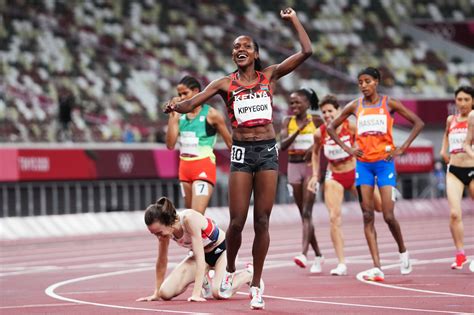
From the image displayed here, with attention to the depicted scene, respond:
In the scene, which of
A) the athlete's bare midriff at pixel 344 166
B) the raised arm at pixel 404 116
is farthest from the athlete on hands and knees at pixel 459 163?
the athlete's bare midriff at pixel 344 166

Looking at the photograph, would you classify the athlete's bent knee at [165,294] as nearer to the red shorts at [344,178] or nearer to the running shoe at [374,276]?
the running shoe at [374,276]

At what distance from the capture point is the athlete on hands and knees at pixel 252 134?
34.1ft

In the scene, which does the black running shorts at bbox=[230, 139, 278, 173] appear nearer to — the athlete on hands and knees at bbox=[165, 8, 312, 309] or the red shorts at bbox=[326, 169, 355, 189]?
the athlete on hands and knees at bbox=[165, 8, 312, 309]

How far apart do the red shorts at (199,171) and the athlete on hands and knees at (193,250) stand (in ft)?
6.75

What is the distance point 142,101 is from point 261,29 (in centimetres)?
900

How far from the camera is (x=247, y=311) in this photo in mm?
10039

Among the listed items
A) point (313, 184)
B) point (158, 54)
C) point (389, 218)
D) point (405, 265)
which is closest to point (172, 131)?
point (389, 218)

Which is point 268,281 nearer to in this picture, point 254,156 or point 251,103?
point 254,156

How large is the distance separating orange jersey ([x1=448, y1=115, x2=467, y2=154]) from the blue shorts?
134cm

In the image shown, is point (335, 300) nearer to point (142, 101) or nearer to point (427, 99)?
point (142, 101)

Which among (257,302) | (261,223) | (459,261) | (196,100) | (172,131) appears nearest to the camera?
(257,302)

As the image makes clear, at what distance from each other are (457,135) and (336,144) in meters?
1.49

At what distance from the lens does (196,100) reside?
10297 mm

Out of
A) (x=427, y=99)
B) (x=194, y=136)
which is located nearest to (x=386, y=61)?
(x=427, y=99)
